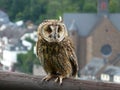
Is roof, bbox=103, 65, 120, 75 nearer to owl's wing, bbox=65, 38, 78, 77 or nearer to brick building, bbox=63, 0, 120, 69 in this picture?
brick building, bbox=63, 0, 120, 69

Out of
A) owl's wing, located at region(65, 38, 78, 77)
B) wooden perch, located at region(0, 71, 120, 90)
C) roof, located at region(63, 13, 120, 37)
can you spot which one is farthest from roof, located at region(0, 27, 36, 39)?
wooden perch, located at region(0, 71, 120, 90)

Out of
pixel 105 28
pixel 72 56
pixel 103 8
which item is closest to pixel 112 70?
pixel 105 28

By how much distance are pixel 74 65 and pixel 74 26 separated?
4125 centimetres

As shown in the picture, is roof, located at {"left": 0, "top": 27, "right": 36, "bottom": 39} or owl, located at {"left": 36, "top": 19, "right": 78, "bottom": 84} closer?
owl, located at {"left": 36, "top": 19, "right": 78, "bottom": 84}

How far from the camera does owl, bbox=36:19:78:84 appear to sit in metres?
2.86

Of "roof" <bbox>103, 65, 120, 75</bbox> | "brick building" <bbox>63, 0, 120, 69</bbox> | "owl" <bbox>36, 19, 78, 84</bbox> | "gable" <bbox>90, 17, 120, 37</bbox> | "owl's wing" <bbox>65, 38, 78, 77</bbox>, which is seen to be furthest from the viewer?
"brick building" <bbox>63, 0, 120, 69</bbox>

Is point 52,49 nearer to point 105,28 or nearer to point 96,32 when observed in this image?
point 105,28

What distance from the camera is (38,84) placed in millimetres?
2596

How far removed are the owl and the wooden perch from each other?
0.11 metres

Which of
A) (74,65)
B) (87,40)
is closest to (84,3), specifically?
(87,40)

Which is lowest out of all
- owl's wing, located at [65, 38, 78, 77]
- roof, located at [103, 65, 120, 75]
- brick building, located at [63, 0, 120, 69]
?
owl's wing, located at [65, 38, 78, 77]

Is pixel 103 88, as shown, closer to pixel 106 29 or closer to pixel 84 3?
pixel 106 29

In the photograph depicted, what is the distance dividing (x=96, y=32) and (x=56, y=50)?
135 ft

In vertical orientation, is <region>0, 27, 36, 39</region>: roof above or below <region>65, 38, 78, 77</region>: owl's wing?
above
